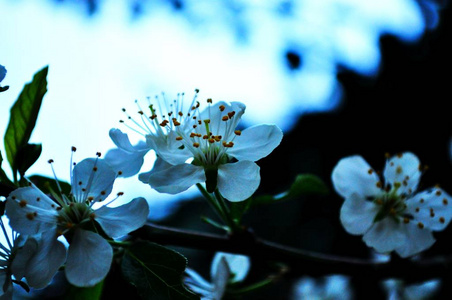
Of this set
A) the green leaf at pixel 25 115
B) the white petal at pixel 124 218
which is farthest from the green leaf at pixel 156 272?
the green leaf at pixel 25 115

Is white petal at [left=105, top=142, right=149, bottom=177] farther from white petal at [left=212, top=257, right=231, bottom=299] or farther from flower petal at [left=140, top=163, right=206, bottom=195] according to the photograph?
white petal at [left=212, top=257, right=231, bottom=299]

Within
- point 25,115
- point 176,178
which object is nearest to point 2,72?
point 25,115

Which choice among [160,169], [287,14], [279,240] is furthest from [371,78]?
[160,169]

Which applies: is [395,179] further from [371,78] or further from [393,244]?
[371,78]

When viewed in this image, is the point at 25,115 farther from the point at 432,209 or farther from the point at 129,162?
the point at 432,209

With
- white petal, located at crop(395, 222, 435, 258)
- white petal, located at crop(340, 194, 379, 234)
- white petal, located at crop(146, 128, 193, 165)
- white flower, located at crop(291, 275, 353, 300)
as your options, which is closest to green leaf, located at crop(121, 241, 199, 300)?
white petal, located at crop(146, 128, 193, 165)
